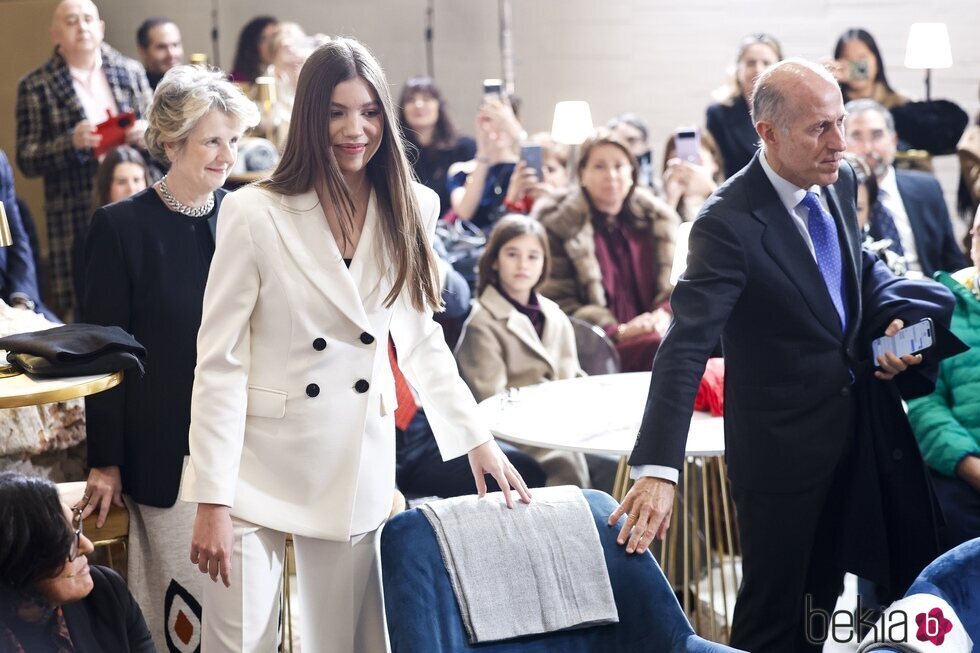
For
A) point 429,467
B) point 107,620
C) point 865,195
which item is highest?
point 865,195

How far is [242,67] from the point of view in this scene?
7.39 m

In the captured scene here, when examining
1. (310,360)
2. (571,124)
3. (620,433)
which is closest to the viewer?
(310,360)

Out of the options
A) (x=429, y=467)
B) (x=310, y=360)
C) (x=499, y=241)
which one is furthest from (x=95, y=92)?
(x=310, y=360)

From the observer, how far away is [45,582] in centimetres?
216

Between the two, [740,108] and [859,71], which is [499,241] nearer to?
[740,108]

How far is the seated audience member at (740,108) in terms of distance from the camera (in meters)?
5.64

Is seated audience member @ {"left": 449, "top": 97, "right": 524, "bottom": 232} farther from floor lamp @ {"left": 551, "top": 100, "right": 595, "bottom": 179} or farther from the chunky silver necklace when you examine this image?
the chunky silver necklace

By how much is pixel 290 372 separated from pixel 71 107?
11.9ft

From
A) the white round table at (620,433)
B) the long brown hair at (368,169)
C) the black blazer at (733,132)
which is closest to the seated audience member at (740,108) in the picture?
the black blazer at (733,132)

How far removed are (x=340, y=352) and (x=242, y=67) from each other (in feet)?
18.8

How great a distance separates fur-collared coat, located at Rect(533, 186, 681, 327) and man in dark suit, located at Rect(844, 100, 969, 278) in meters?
0.79

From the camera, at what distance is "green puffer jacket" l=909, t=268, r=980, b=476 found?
10.2 feet

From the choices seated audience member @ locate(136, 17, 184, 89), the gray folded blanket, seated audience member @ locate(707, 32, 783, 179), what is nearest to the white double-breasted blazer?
the gray folded blanket

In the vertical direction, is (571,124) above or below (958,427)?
above
